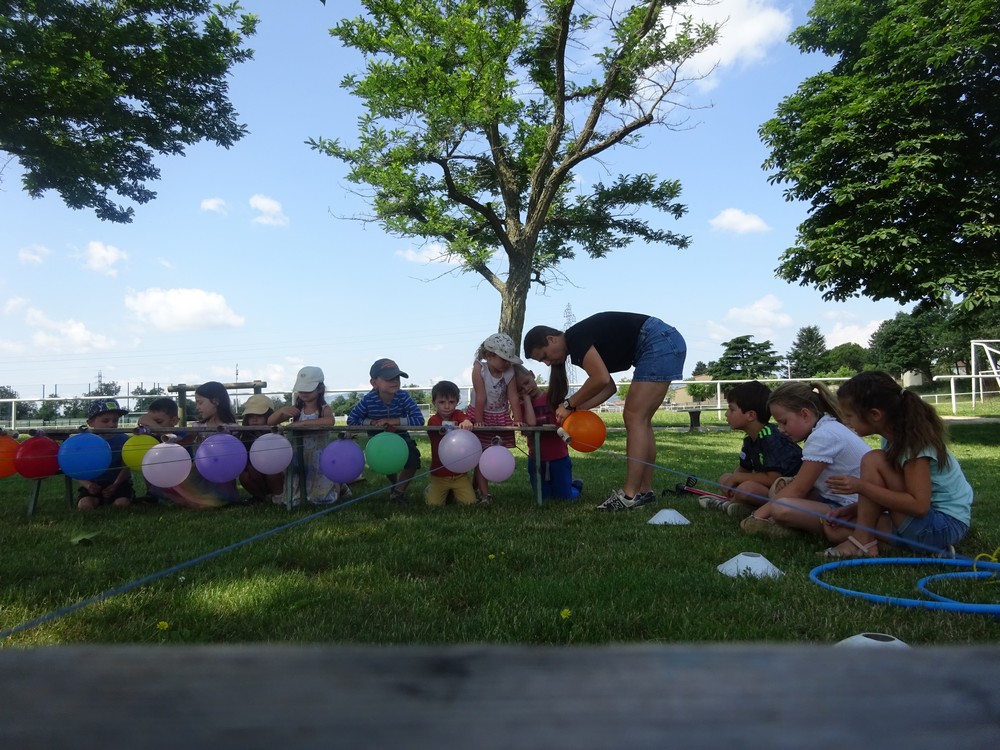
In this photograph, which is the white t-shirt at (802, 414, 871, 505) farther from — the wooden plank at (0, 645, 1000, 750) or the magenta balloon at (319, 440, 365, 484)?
the wooden plank at (0, 645, 1000, 750)

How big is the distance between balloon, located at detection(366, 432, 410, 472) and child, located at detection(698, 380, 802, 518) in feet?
8.01

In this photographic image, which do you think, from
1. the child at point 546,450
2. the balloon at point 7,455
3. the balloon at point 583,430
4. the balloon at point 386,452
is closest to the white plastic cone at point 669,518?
the balloon at point 583,430

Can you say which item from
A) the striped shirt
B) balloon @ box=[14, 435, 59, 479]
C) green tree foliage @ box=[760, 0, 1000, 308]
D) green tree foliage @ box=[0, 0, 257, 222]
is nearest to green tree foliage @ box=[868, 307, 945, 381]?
green tree foliage @ box=[760, 0, 1000, 308]

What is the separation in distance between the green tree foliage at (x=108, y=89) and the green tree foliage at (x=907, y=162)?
11.0 meters

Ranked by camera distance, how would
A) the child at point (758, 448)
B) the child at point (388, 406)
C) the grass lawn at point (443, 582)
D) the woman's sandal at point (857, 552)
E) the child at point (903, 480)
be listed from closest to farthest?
the grass lawn at point (443, 582) < the child at point (903, 480) < the woman's sandal at point (857, 552) < the child at point (758, 448) < the child at point (388, 406)

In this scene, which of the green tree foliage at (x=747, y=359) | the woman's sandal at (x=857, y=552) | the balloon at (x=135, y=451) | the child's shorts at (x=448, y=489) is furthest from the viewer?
the green tree foliage at (x=747, y=359)

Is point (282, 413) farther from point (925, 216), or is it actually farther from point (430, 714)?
point (925, 216)

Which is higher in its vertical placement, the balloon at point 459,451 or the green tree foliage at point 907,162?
the green tree foliage at point 907,162

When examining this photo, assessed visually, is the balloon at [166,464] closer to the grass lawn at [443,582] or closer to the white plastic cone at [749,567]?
the grass lawn at [443,582]

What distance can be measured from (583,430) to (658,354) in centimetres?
85

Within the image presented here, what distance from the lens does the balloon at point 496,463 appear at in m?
5.37

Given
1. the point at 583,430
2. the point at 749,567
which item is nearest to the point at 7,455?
the point at 583,430

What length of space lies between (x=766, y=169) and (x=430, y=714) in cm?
1613

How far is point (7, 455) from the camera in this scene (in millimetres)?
5379
